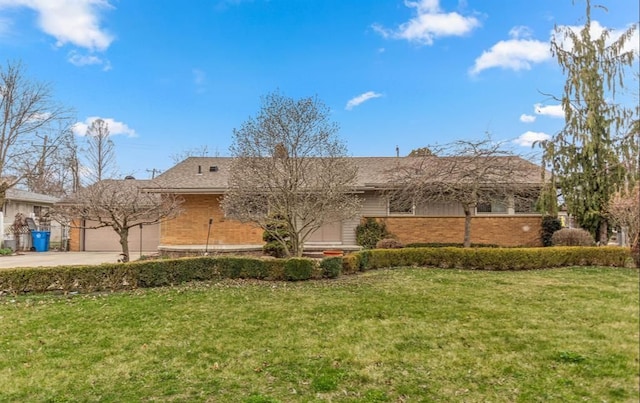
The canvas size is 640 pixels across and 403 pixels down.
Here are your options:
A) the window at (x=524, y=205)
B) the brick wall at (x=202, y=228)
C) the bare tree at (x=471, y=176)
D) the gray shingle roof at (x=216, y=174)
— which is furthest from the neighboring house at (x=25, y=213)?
the window at (x=524, y=205)

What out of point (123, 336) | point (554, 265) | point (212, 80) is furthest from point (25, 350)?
point (554, 265)

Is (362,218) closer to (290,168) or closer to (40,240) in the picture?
(290,168)

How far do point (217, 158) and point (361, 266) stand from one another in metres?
10.3

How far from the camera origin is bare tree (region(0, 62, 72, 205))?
1881cm

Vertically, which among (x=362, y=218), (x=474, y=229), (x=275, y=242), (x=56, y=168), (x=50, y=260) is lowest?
(x=50, y=260)

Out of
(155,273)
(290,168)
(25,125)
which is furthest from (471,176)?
(25,125)

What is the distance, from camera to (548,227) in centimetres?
1343

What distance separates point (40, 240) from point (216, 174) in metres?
10.0

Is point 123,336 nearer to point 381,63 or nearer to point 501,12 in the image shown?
point 381,63

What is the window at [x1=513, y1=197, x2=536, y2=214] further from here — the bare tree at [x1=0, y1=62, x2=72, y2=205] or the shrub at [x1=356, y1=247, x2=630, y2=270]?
the bare tree at [x1=0, y1=62, x2=72, y2=205]

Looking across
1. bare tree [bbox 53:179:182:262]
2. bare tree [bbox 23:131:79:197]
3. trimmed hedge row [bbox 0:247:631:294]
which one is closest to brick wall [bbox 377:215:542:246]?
trimmed hedge row [bbox 0:247:631:294]

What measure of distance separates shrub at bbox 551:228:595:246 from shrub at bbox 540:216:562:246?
1927mm

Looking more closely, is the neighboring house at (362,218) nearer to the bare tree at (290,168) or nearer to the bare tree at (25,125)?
the bare tree at (290,168)

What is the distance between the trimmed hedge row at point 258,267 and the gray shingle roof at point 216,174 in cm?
280
